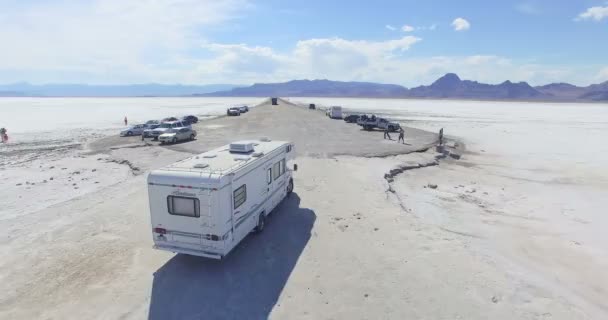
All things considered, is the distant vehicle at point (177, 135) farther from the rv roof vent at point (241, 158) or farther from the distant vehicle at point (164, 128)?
the rv roof vent at point (241, 158)

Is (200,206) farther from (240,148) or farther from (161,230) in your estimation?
(240,148)

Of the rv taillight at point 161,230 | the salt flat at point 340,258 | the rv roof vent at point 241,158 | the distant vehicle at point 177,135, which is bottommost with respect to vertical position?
the salt flat at point 340,258

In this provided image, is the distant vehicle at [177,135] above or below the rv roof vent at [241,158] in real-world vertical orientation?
below

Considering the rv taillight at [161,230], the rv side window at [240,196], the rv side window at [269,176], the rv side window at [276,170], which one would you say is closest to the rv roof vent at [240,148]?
the rv side window at [269,176]

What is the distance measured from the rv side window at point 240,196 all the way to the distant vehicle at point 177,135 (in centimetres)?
2421

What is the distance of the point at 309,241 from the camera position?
12.7 metres

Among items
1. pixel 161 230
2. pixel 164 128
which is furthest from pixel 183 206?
pixel 164 128

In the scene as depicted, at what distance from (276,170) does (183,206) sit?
503 centimetres

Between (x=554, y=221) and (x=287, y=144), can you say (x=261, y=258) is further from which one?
(x=554, y=221)

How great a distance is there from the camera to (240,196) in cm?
1123

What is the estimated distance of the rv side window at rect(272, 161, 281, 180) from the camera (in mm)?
14289

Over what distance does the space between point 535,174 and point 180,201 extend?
24821mm

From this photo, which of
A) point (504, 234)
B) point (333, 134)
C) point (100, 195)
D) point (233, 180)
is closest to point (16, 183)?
point (100, 195)

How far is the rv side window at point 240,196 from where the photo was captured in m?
10.9
